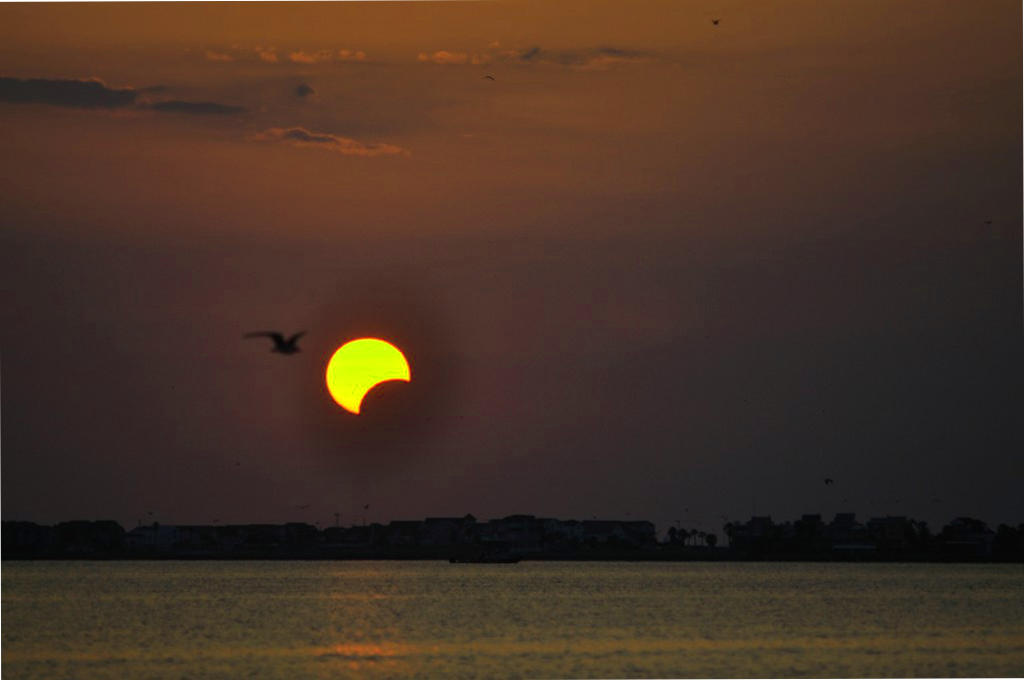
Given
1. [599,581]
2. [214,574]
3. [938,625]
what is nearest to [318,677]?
[938,625]

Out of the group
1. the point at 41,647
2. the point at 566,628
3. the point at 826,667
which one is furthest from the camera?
the point at 566,628

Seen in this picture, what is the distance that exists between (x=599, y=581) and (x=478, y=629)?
53217 mm

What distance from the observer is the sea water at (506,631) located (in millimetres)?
40500

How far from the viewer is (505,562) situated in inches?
5758

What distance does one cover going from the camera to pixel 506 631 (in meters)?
51.5

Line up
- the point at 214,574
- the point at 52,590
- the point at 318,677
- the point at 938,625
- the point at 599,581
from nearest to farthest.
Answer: the point at 318,677 < the point at 938,625 < the point at 52,590 < the point at 599,581 < the point at 214,574

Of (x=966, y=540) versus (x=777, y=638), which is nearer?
(x=777, y=638)

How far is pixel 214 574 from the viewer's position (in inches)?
4771

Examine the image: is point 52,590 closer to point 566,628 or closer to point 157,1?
point 566,628

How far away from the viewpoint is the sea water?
40500 mm

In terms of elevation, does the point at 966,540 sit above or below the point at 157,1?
below

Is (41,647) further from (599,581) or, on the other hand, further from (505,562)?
(505,562)

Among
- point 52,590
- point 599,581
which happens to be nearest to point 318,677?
point 52,590

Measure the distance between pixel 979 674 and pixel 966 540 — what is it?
11273 cm
